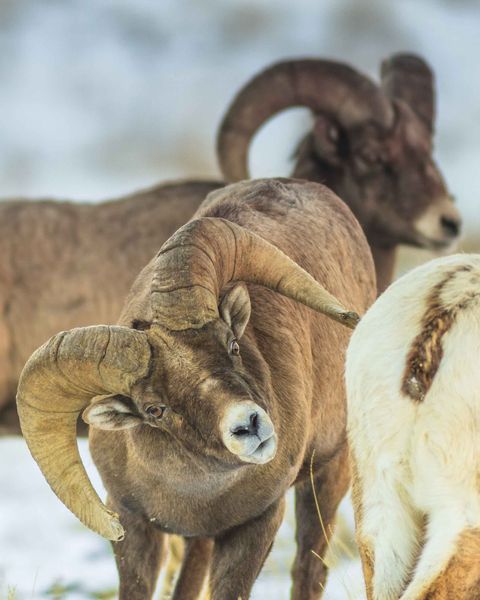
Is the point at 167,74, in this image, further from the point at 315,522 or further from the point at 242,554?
the point at 242,554

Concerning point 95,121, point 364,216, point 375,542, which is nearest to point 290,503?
point 364,216

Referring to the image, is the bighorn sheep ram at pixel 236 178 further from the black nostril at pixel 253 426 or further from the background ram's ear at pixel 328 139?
the black nostril at pixel 253 426

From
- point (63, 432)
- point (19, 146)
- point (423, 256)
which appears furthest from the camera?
point (19, 146)

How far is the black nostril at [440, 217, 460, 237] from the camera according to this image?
1290 centimetres

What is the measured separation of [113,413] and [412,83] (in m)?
8.13

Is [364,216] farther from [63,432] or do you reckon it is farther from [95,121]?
[95,121]

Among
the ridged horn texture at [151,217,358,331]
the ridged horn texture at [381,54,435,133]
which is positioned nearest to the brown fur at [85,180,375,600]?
the ridged horn texture at [151,217,358,331]

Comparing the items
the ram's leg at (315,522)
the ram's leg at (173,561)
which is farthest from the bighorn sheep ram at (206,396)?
the ram's leg at (173,561)

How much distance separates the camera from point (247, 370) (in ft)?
24.4

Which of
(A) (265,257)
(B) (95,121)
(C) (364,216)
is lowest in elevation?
(B) (95,121)

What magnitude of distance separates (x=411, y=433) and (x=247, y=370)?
5.66 ft

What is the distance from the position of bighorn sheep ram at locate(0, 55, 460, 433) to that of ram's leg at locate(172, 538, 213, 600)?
3662 mm

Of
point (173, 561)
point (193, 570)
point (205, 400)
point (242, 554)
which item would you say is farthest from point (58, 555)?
point (205, 400)

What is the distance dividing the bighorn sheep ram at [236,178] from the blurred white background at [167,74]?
759cm
